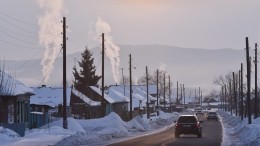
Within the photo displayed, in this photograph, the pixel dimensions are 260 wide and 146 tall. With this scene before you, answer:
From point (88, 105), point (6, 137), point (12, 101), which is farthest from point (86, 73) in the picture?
point (6, 137)

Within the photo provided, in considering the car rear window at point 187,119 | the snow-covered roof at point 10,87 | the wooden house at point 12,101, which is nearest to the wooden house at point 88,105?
the wooden house at point 12,101

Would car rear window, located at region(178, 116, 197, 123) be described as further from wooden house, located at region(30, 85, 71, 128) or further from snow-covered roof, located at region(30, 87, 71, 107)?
snow-covered roof, located at region(30, 87, 71, 107)

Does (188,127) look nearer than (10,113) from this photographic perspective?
Yes

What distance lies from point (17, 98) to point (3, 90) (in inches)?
117

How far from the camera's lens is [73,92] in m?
79.8

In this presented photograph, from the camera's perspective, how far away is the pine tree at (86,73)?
363 ft

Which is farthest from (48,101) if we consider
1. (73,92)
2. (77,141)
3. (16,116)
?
(77,141)

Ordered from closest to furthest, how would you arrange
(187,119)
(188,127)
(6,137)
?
(6,137) < (188,127) < (187,119)

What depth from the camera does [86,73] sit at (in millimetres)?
112188

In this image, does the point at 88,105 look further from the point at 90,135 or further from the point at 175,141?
the point at 175,141

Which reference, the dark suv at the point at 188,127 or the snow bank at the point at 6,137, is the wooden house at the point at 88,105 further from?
the snow bank at the point at 6,137

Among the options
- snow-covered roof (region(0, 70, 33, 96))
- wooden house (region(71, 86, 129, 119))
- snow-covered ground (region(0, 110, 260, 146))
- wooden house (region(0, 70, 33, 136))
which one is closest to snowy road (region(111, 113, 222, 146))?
snow-covered ground (region(0, 110, 260, 146))

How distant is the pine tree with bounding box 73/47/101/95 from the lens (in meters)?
111

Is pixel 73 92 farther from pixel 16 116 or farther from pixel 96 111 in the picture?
pixel 16 116
